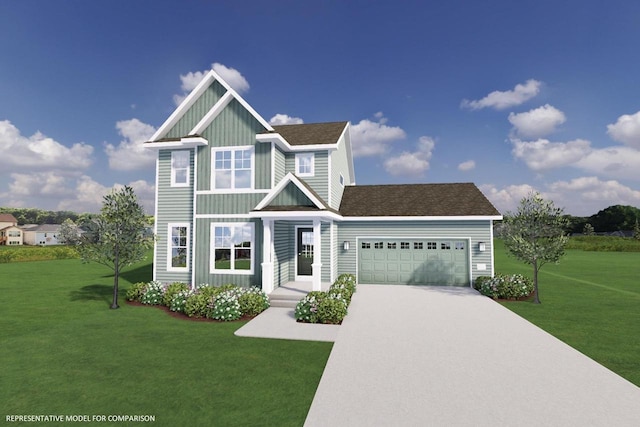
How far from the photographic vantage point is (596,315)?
1102 cm

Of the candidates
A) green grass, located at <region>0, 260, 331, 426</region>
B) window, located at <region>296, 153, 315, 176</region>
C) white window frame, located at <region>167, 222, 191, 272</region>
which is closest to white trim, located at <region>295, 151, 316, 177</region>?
window, located at <region>296, 153, 315, 176</region>

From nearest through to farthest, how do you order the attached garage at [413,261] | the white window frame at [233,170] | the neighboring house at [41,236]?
1. the white window frame at [233,170]
2. the attached garage at [413,261]
3. the neighboring house at [41,236]

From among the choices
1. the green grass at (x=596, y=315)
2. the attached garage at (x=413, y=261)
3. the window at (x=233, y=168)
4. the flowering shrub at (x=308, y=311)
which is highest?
the window at (x=233, y=168)

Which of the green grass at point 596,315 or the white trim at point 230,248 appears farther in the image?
the white trim at point 230,248

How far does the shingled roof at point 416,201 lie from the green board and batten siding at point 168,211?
8.13 metres

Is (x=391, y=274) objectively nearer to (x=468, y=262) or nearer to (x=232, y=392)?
(x=468, y=262)

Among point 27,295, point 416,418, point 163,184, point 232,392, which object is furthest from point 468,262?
point 27,295

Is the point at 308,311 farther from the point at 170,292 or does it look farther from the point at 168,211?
the point at 168,211

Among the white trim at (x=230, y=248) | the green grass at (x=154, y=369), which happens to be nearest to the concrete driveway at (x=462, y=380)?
the green grass at (x=154, y=369)

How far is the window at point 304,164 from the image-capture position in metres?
15.7

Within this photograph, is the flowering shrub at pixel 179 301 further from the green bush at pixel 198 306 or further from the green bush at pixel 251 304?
the green bush at pixel 251 304

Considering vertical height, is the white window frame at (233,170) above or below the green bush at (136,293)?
above

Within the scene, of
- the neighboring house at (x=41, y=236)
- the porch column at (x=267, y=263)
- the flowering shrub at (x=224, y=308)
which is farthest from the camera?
the neighboring house at (x=41, y=236)

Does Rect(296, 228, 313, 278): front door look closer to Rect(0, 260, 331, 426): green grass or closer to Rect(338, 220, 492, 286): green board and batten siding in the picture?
Rect(338, 220, 492, 286): green board and batten siding
